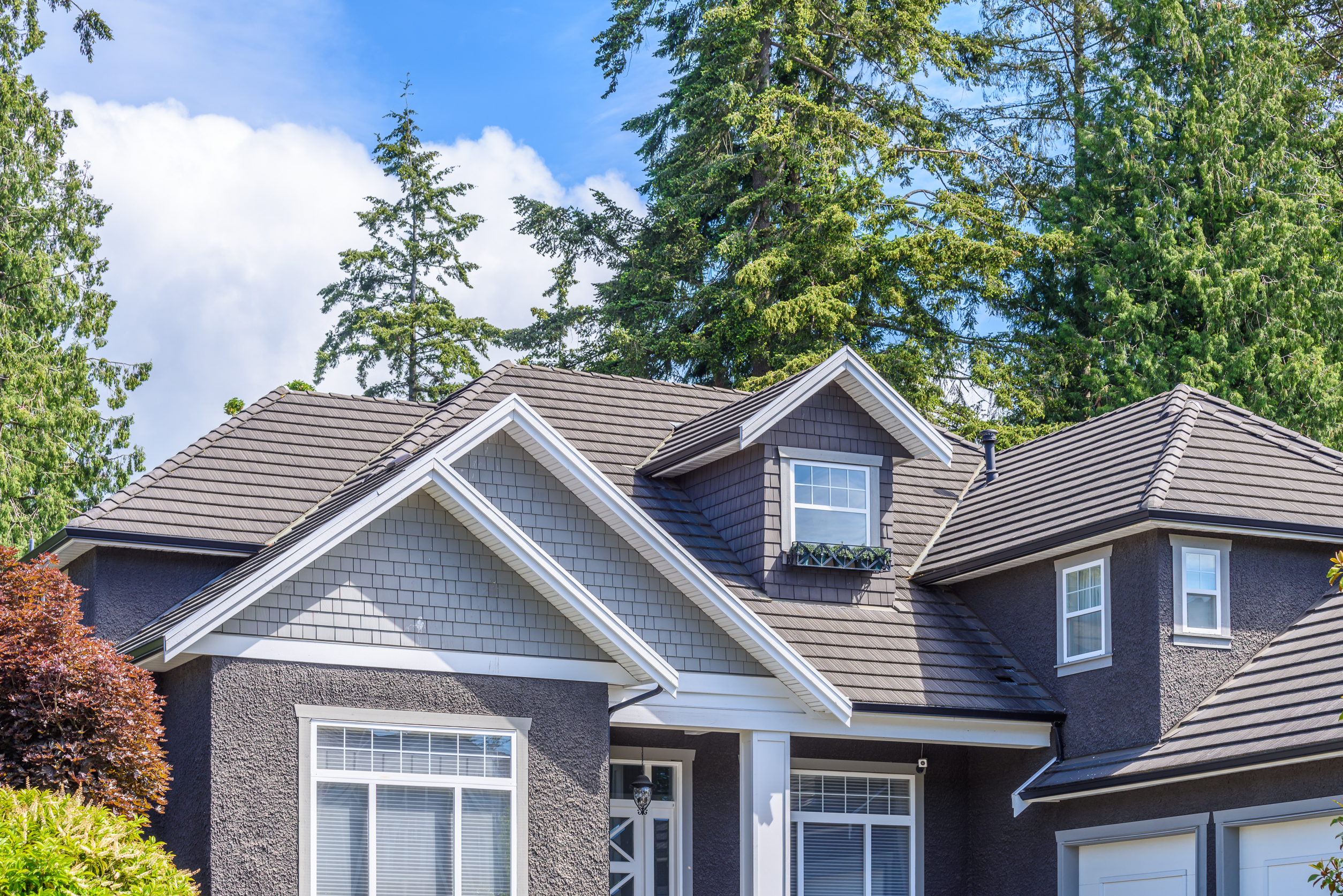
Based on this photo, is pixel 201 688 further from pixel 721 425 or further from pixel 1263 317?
pixel 1263 317

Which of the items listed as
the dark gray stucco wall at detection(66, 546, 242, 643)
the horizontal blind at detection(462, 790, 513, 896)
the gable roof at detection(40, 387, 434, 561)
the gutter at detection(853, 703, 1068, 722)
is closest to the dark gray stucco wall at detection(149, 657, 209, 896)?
the horizontal blind at detection(462, 790, 513, 896)

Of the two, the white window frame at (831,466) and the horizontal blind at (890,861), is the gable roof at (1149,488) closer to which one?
the white window frame at (831,466)

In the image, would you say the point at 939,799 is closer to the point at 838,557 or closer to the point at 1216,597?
the point at 838,557

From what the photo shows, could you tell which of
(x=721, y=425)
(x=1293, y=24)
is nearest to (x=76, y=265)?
(x=721, y=425)

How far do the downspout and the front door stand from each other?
102 inches

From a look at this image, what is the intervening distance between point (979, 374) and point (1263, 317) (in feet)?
17.6

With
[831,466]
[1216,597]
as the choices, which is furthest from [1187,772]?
[831,466]

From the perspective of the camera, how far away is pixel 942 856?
59.4 feet

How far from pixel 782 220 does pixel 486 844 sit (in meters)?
20.5

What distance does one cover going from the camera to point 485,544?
46.0 feet

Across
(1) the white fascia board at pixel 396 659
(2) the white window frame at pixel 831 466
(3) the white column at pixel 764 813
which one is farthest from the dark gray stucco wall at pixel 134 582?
(2) the white window frame at pixel 831 466

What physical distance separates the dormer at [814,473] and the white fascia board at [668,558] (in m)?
2.57

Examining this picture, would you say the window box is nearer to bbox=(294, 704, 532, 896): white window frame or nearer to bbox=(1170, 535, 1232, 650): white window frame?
bbox=(1170, 535, 1232, 650): white window frame

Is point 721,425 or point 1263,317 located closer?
point 721,425
